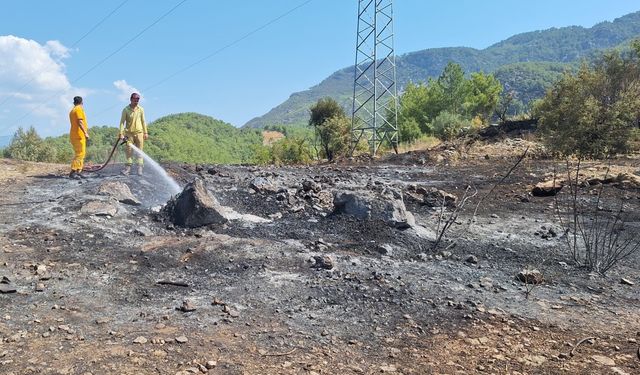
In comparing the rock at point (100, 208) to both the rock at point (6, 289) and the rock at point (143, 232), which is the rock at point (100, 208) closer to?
the rock at point (143, 232)

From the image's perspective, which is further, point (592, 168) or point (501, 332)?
point (592, 168)

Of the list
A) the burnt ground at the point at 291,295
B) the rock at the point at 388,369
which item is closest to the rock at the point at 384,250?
the burnt ground at the point at 291,295

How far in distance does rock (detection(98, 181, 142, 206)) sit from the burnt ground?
0.61 ft

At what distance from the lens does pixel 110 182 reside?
272 inches

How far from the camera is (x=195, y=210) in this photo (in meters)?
5.95

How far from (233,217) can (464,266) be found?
3.14 metres

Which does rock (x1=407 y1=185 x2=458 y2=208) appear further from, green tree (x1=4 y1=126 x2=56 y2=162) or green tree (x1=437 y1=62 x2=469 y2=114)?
green tree (x1=437 y1=62 x2=469 y2=114)

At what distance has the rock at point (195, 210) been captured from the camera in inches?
234

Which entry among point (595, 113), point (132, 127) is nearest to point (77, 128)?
point (132, 127)

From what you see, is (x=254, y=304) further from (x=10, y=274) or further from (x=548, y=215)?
(x=548, y=215)

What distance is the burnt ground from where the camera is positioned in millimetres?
3150

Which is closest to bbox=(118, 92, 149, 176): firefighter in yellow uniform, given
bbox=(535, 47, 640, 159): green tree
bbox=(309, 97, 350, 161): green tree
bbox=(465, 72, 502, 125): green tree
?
bbox=(535, 47, 640, 159): green tree

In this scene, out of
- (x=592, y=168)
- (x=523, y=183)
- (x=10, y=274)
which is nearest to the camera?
(x=10, y=274)

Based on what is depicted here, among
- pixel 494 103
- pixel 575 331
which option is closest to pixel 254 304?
pixel 575 331
